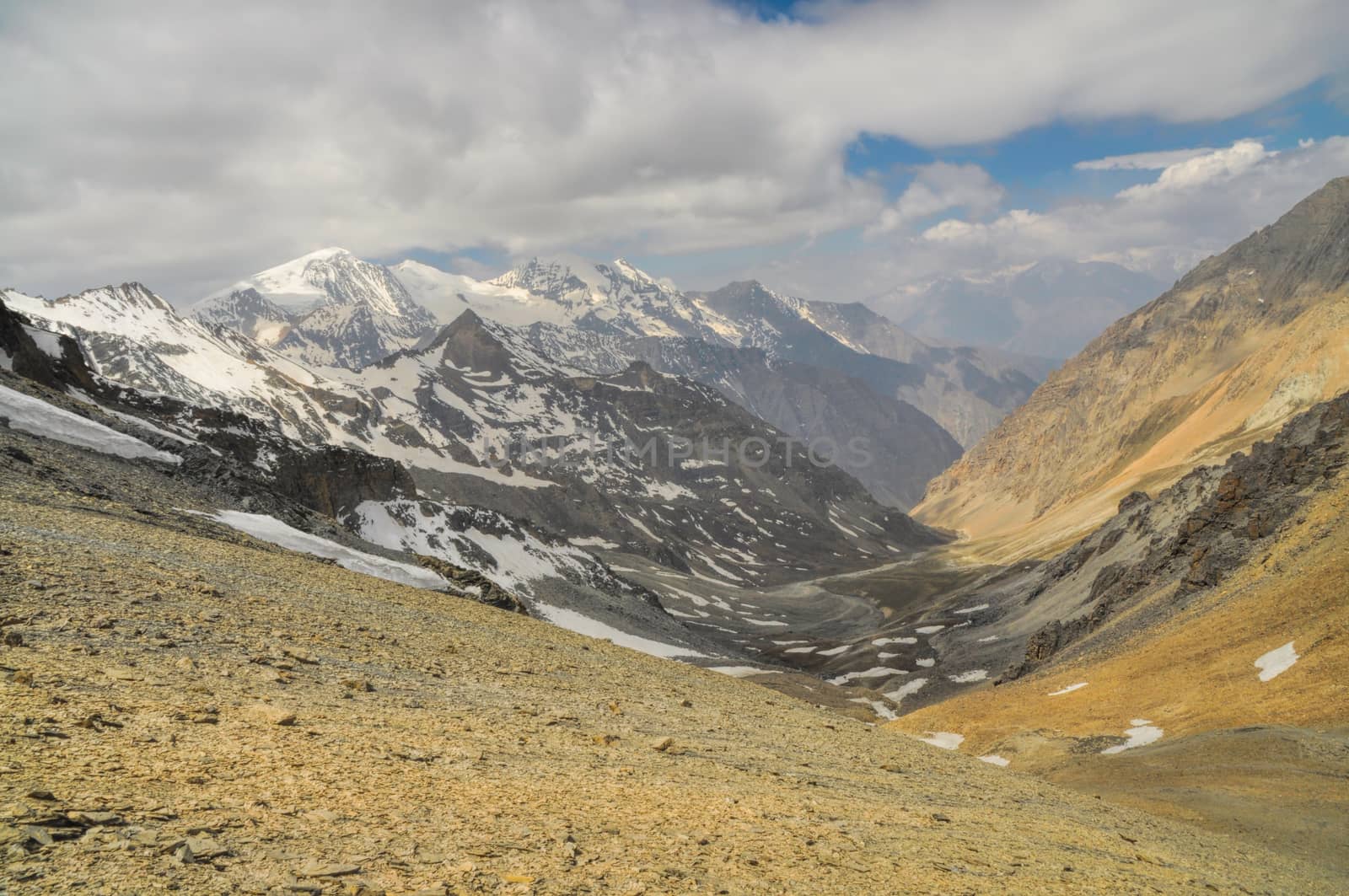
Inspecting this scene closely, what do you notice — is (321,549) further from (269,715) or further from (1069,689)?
(1069,689)

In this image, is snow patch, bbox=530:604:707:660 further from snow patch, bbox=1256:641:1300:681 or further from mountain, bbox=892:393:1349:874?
snow patch, bbox=1256:641:1300:681

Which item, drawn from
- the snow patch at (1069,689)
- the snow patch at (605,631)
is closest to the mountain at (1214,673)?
the snow patch at (1069,689)

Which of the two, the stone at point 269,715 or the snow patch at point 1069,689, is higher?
the snow patch at point 1069,689

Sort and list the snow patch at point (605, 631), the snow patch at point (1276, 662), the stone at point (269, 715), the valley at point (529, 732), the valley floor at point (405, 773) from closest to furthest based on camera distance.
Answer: the valley floor at point (405, 773)
the valley at point (529, 732)
the stone at point (269, 715)
the snow patch at point (1276, 662)
the snow patch at point (605, 631)

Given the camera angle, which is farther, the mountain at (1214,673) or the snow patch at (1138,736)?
the snow patch at (1138,736)

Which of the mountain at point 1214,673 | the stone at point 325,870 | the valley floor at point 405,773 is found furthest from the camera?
the mountain at point 1214,673

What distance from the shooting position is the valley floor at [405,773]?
8.96 m

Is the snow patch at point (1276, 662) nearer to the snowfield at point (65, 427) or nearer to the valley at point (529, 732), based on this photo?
the valley at point (529, 732)

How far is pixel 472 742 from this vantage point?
1460 centimetres

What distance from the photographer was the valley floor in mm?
8961

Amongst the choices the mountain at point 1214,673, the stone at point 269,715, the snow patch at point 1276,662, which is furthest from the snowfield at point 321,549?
the snow patch at point 1276,662

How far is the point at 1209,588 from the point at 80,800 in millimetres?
57909

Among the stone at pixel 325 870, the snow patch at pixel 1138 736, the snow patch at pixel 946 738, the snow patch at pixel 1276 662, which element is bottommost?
the snow patch at pixel 946 738

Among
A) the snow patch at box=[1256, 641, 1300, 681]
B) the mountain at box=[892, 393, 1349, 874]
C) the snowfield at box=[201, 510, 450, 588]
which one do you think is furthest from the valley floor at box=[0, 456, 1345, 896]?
the snow patch at box=[1256, 641, 1300, 681]
